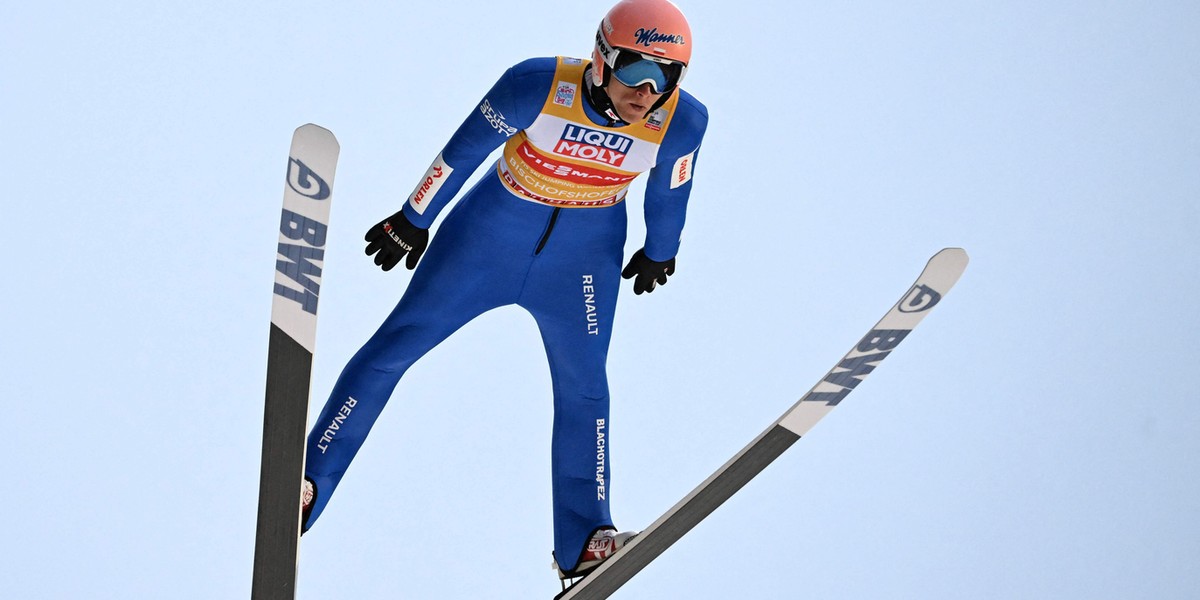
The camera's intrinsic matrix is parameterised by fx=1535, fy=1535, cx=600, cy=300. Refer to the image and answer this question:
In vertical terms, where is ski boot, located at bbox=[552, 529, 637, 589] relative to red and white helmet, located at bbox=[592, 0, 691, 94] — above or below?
below

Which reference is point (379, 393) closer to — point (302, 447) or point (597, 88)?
point (302, 447)

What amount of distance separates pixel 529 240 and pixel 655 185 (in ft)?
0.75

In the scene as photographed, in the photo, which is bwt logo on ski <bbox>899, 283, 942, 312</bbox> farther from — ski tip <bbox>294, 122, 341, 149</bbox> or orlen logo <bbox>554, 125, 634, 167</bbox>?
ski tip <bbox>294, 122, 341, 149</bbox>

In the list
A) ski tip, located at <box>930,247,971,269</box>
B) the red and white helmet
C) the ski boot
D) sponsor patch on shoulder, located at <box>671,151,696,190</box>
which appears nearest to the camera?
the red and white helmet

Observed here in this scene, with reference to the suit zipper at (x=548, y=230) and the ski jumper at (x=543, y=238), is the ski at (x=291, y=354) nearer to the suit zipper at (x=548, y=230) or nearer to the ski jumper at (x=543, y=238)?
the ski jumper at (x=543, y=238)

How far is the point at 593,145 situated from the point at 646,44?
214 millimetres

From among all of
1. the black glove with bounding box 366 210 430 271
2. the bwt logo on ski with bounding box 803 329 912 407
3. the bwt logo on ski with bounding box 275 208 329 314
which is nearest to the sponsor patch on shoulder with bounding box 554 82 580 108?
the black glove with bounding box 366 210 430 271

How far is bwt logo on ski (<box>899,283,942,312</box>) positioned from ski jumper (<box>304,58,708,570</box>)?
1.35 ft

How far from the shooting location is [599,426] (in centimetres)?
268

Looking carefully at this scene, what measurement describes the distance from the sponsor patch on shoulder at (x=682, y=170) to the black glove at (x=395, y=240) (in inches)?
16.4

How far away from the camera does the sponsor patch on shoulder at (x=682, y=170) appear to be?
2.52 meters

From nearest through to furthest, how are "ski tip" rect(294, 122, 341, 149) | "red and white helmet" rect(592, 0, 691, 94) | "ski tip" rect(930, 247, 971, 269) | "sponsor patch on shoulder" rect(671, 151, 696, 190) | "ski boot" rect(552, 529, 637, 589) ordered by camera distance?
"ski tip" rect(294, 122, 341, 149)
"red and white helmet" rect(592, 0, 691, 94)
"ski tip" rect(930, 247, 971, 269)
"sponsor patch on shoulder" rect(671, 151, 696, 190)
"ski boot" rect(552, 529, 637, 589)

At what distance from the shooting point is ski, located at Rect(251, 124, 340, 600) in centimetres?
203

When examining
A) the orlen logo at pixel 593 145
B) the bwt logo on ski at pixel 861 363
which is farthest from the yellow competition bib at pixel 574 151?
the bwt logo on ski at pixel 861 363
